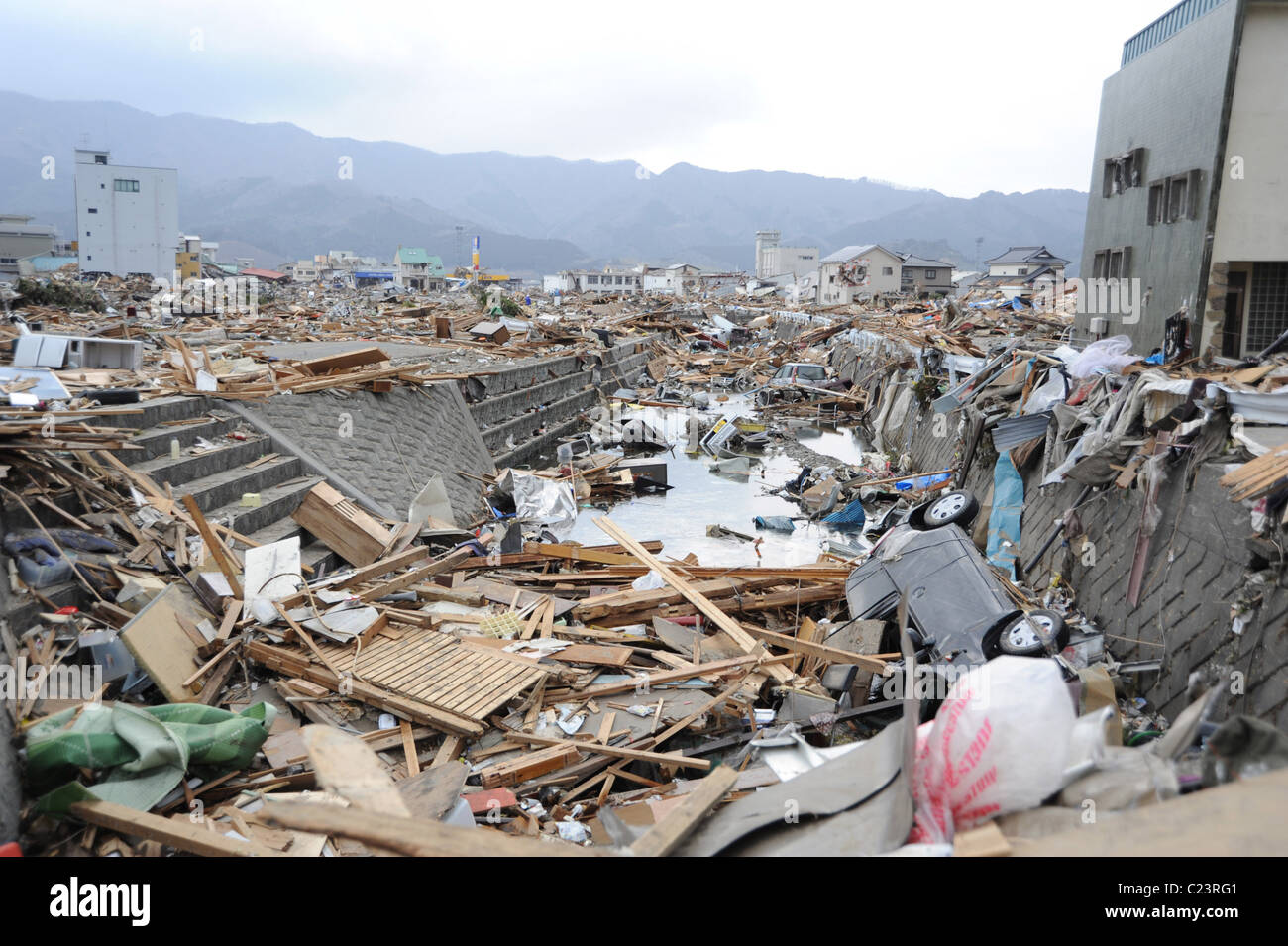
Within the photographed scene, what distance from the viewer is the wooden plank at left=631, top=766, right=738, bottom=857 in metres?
2.85

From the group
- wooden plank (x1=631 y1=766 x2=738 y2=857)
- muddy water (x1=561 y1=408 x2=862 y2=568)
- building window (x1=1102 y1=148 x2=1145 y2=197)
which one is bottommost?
muddy water (x1=561 y1=408 x2=862 y2=568)

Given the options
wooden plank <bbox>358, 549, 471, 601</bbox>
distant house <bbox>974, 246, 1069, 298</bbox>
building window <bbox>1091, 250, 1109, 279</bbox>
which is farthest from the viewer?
distant house <bbox>974, 246, 1069, 298</bbox>

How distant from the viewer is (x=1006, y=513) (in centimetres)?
963

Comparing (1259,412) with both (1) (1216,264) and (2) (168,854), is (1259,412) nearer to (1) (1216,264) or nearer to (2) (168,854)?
(2) (168,854)

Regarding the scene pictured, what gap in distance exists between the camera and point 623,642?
7418mm

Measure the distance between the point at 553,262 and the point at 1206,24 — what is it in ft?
603

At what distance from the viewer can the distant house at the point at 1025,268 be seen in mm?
53000

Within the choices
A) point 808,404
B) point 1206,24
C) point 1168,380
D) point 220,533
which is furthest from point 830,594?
point 808,404

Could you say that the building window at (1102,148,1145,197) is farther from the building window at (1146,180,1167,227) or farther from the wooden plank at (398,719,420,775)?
the wooden plank at (398,719,420,775)

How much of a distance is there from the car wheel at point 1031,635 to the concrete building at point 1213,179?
9.67 metres

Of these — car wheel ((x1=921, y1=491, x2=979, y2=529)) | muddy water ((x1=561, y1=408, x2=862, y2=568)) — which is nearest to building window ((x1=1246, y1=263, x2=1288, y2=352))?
muddy water ((x1=561, y1=408, x2=862, y2=568))

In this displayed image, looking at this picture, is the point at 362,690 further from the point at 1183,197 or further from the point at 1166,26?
the point at 1166,26

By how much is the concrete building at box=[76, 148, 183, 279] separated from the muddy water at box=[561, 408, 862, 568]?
198 feet

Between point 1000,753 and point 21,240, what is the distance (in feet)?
256
